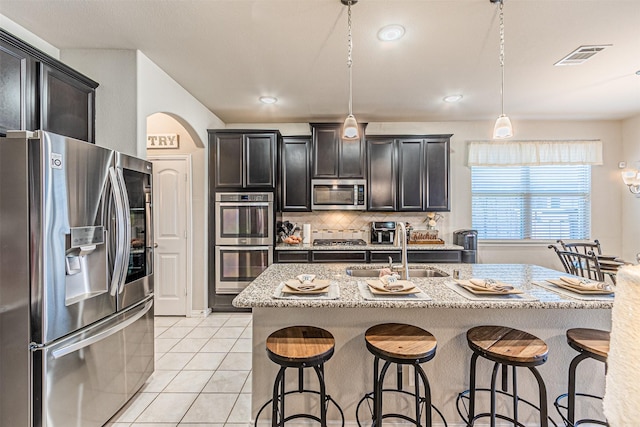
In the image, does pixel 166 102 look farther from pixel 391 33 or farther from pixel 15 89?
pixel 391 33

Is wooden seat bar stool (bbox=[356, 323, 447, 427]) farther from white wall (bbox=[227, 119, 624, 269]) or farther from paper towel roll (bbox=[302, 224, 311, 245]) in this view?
white wall (bbox=[227, 119, 624, 269])

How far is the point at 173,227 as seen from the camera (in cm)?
395

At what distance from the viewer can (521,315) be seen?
1827 millimetres

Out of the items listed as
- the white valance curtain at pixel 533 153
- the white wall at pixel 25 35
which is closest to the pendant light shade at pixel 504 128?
the white valance curtain at pixel 533 153

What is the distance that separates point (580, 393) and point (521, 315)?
0.58 metres

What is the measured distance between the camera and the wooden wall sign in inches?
155

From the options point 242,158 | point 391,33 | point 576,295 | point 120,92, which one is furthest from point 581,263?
point 120,92

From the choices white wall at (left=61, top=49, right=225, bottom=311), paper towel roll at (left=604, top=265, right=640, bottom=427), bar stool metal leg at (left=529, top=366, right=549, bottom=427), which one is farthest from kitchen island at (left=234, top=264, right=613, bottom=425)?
Answer: white wall at (left=61, top=49, right=225, bottom=311)

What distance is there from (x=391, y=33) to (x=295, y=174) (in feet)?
7.61

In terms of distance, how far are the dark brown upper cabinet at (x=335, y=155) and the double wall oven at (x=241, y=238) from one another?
2.84 ft

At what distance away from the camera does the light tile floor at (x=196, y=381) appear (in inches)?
80.0

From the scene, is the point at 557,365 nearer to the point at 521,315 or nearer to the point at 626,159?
the point at 521,315

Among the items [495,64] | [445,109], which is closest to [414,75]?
[495,64]

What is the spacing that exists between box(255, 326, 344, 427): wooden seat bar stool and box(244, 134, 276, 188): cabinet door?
261 centimetres
